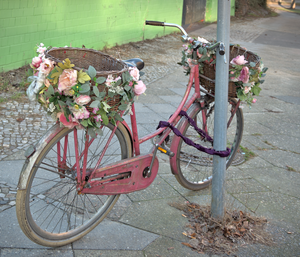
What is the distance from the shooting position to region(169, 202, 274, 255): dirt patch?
257 centimetres

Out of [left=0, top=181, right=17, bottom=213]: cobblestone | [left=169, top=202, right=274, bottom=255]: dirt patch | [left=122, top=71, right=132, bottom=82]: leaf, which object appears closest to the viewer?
[left=122, top=71, right=132, bottom=82]: leaf

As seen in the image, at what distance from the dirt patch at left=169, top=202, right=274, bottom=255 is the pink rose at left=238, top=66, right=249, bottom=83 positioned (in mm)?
1082

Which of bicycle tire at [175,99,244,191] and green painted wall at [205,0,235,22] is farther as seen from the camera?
green painted wall at [205,0,235,22]

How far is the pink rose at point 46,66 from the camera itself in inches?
80.1

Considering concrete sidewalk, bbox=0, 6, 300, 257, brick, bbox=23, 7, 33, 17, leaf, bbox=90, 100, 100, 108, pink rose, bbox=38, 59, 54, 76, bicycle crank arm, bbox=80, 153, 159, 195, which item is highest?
brick, bbox=23, 7, 33, 17

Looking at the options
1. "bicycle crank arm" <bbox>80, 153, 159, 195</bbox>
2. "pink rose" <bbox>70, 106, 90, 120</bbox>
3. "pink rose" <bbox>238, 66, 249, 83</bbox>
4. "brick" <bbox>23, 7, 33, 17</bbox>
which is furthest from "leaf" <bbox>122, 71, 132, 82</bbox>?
"brick" <bbox>23, 7, 33, 17</bbox>

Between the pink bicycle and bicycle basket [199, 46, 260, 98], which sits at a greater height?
bicycle basket [199, 46, 260, 98]

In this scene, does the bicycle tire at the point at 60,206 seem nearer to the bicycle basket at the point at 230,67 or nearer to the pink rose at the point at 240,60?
the bicycle basket at the point at 230,67

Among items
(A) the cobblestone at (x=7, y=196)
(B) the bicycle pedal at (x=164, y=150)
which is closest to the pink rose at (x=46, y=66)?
(B) the bicycle pedal at (x=164, y=150)

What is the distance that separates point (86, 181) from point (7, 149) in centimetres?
162

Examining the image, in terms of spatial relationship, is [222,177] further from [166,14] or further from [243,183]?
[166,14]

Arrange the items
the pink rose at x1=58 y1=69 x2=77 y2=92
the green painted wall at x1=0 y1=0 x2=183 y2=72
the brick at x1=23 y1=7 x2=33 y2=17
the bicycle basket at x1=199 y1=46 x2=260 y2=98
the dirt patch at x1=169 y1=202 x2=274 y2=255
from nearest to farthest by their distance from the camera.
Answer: the pink rose at x1=58 y1=69 x2=77 y2=92, the dirt patch at x1=169 y1=202 x2=274 y2=255, the bicycle basket at x1=199 y1=46 x2=260 y2=98, the green painted wall at x1=0 y1=0 x2=183 y2=72, the brick at x1=23 y1=7 x2=33 y2=17

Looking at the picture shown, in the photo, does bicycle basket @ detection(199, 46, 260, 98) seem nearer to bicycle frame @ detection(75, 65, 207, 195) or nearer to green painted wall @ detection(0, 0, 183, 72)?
bicycle frame @ detection(75, 65, 207, 195)

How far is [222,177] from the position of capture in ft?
8.96
